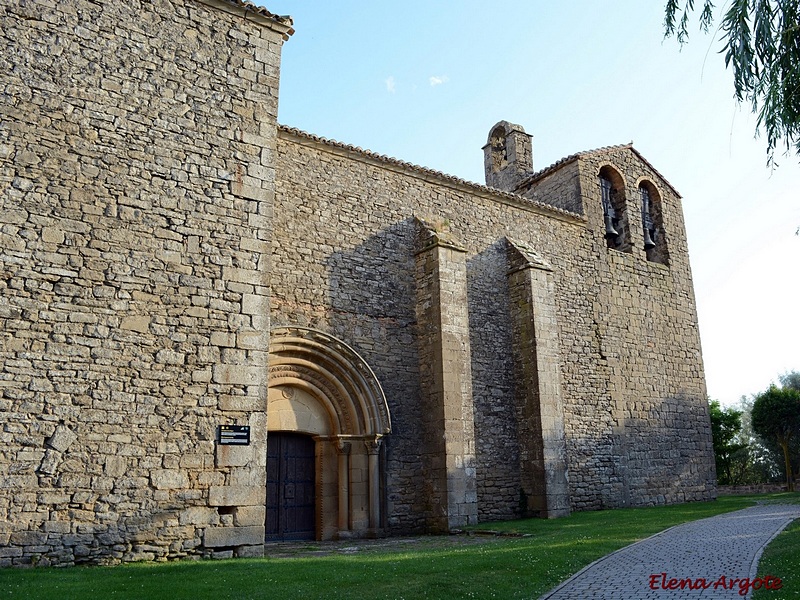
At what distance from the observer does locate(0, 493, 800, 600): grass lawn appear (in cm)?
582

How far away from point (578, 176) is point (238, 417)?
37.5 feet

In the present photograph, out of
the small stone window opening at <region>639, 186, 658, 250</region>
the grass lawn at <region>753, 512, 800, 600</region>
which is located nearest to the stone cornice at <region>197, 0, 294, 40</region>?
the grass lawn at <region>753, 512, 800, 600</region>

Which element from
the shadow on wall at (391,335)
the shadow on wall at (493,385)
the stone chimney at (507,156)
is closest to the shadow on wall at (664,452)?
the shadow on wall at (493,385)

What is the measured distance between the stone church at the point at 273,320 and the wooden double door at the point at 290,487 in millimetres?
40

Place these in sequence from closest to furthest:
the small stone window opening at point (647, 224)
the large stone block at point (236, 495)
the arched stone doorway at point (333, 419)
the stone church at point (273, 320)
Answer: the stone church at point (273, 320)
the large stone block at point (236, 495)
the arched stone doorway at point (333, 419)
the small stone window opening at point (647, 224)

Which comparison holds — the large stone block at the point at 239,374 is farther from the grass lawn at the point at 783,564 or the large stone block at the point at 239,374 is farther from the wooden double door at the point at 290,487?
the grass lawn at the point at 783,564

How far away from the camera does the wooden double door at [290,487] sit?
10.8m

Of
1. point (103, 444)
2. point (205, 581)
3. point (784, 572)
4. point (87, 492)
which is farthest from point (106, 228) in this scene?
point (784, 572)

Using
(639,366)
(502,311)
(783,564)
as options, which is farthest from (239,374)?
(639,366)

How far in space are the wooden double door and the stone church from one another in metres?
0.04

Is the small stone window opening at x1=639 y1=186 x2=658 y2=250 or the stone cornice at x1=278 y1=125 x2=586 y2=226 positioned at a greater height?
the small stone window opening at x1=639 y1=186 x2=658 y2=250

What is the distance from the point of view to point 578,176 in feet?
54.7

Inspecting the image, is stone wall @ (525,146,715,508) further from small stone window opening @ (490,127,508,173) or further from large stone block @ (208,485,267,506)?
large stone block @ (208,485,267,506)

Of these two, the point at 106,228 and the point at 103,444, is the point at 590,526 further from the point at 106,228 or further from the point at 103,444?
the point at 106,228
